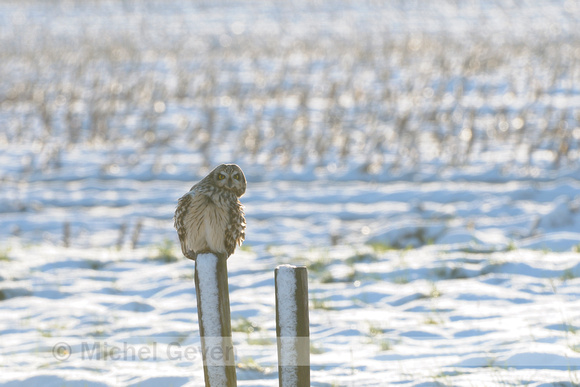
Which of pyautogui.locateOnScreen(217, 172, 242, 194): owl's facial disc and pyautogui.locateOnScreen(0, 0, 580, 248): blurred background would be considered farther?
pyautogui.locateOnScreen(0, 0, 580, 248): blurred background

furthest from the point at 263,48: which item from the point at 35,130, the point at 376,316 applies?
the point at 376,316

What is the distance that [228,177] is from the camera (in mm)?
2604

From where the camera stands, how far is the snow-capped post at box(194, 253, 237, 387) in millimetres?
2490

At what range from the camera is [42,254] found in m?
6.56

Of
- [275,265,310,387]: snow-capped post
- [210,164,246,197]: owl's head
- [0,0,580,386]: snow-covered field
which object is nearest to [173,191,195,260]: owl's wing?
[210,164,246,197]: owl's head

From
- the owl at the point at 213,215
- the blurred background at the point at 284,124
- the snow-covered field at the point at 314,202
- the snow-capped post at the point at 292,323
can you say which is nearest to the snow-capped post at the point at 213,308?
the owl at the point at 213,215

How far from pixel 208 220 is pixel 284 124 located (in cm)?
879

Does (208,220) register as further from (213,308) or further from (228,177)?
(213,308)

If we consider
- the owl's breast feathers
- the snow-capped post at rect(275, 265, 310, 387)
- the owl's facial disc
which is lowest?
the snow-capped post at rect(275, 265, 310, 387)

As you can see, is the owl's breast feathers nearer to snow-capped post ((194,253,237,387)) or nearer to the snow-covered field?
snow-capped post ((194,253,237,387))

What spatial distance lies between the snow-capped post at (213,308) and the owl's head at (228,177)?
0.90ft

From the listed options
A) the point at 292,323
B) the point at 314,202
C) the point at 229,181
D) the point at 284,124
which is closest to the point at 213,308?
the point at 292,323

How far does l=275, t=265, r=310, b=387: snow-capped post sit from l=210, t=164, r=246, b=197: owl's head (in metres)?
0.37

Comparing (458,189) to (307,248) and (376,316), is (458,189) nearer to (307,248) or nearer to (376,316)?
(307,248)
